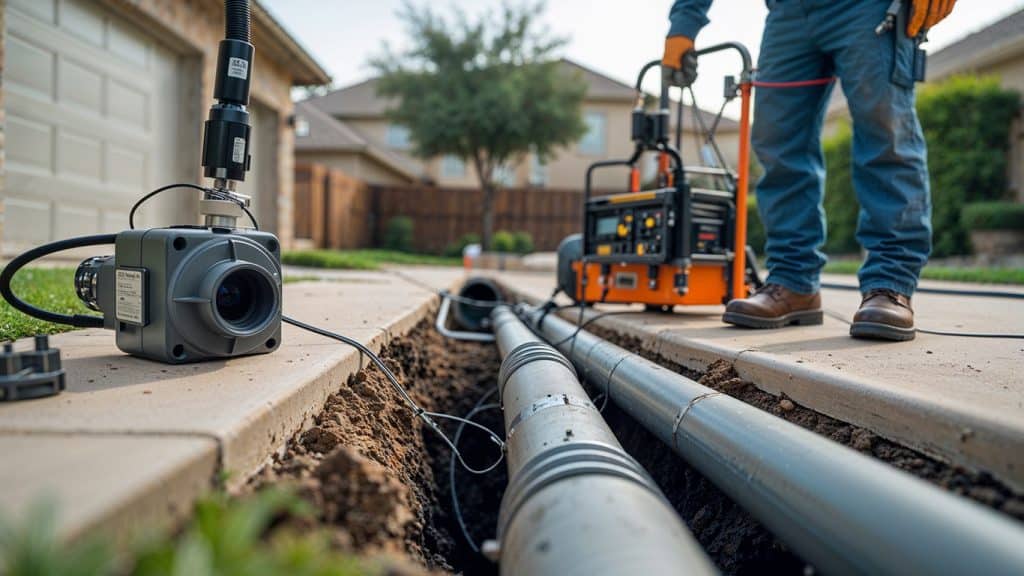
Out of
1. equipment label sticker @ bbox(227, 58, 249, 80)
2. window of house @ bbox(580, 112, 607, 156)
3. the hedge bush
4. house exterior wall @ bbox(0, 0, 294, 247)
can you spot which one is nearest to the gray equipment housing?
equipment label sticker @ bbox(227, 58, 249, 80)

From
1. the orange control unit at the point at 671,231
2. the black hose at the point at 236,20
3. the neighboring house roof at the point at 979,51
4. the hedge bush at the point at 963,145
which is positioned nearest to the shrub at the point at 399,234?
the neighboring house roof at the point at 979,51

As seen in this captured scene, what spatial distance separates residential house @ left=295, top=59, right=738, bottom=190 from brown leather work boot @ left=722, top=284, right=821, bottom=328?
52.6 feet

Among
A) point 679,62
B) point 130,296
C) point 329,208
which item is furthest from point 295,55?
point 130,296

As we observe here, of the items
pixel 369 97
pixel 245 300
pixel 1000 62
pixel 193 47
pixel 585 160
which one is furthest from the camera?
pixel 369 97

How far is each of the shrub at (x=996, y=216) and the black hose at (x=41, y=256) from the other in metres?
12.3

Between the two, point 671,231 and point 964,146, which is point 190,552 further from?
point 964,146

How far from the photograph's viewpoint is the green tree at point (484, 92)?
18.1 metres

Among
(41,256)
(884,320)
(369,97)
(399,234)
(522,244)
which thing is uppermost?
(369,97)

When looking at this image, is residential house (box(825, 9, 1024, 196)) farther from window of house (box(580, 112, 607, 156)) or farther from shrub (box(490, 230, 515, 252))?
window of house (box(580, 112, 607, 156))

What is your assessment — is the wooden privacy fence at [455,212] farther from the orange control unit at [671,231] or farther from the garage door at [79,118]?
the orange control unit at [671,231]

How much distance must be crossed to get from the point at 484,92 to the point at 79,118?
1271cm

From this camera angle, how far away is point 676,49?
326 cm

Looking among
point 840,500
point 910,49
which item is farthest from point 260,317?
point 910,49

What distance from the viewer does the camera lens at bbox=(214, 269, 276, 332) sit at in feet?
5.92
